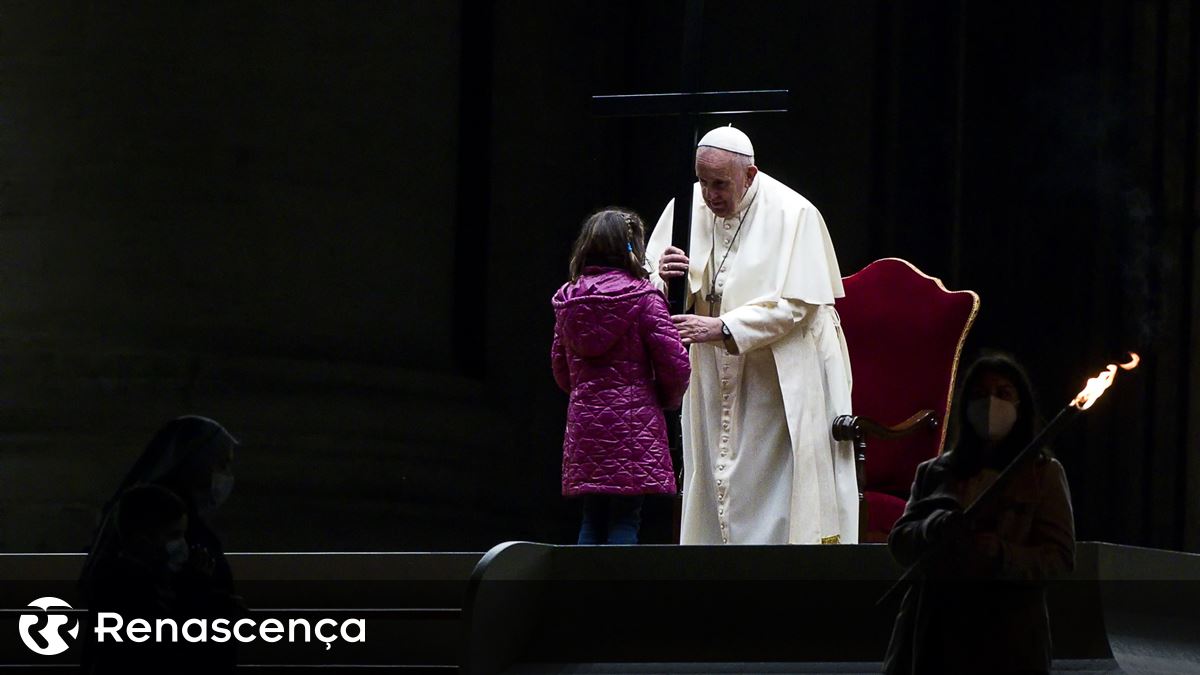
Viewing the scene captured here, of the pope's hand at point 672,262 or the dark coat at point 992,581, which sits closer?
the dark coat at point 992,581

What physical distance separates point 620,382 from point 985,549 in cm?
317

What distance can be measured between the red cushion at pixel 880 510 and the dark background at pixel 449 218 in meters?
1.52

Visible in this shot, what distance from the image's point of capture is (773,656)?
425cm

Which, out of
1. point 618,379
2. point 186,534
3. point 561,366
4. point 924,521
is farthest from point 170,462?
point 561,366

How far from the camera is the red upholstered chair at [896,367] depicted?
22.9 ft

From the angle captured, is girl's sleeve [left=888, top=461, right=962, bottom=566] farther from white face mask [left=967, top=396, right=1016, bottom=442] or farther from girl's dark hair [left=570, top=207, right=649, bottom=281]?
girl's dark hair [left=570, top=207, right=649, bottom=281]

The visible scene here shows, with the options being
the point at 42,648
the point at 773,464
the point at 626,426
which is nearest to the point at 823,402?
the point at 773,464

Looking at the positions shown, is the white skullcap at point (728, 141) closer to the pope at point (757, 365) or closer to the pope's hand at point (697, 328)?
the pope at point (757, 365)

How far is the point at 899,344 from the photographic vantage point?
7.42 m

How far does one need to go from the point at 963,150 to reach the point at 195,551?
5972mm

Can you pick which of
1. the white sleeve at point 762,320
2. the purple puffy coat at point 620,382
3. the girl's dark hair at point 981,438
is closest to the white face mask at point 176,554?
the girl's dark hair at point 981,438

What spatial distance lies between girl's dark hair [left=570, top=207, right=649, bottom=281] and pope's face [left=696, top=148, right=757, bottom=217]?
471 mm

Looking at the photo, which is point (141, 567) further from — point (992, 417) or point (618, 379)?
point (618, 379)

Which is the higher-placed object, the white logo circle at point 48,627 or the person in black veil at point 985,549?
the person in black veil at point 985,549
